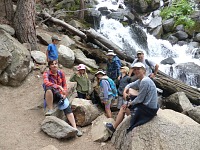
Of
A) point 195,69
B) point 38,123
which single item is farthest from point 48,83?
point 195,69

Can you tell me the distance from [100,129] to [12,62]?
3791 millimetres

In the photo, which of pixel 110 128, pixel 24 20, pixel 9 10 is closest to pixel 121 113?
pixel 110 128

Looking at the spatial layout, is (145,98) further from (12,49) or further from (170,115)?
(12,49)

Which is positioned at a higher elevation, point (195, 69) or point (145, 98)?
point (145, 98)

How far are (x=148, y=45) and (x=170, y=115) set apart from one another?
1096 cm

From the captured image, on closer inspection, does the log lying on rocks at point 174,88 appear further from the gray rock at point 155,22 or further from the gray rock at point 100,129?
the gray rock at point 155,22

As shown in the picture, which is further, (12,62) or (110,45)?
(110,45)

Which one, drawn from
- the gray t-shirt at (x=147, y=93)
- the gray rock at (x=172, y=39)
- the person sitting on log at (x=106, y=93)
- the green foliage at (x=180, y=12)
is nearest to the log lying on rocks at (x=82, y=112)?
the person sitting on log at (x=106, y=93)

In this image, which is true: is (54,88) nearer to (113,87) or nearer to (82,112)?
(82,112)

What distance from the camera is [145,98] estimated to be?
5.36m

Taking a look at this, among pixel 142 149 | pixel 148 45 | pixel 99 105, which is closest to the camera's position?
pixel 142 149

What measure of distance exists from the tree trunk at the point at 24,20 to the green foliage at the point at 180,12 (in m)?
11.5

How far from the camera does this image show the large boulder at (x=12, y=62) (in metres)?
8.09

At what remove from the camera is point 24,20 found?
1020 cm
